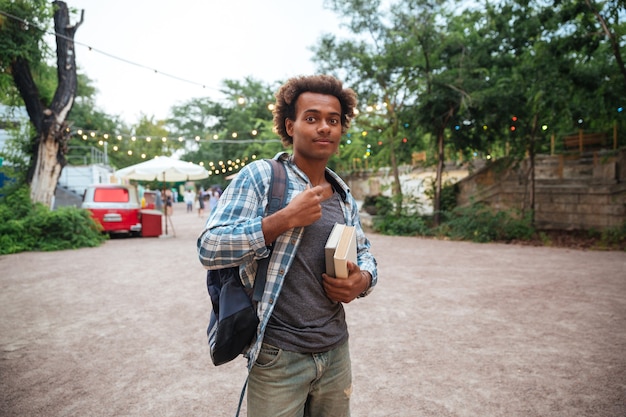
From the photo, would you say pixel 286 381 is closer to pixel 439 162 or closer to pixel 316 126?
pixel 316 126

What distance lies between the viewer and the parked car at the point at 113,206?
495 inches

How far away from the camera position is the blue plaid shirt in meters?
1.25

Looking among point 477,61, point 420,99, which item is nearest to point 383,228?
point 420,99

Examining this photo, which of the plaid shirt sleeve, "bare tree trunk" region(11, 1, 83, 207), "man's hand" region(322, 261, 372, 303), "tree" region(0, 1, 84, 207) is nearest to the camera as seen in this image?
the plaid shirt sleeve

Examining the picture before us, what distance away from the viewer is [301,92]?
158cm

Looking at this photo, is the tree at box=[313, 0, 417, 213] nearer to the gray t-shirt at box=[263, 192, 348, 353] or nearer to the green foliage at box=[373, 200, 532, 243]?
the green foliage at box=[373, 200, 532, 243]

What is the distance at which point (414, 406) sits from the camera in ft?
8.85

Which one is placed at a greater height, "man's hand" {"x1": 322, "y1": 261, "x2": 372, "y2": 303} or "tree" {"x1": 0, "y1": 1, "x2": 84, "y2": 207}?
"tree" {"x1": 0, "y1": 1, "x2": 84, "y2": 207}

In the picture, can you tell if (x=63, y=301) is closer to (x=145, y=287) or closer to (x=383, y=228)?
(x=145, y=287)

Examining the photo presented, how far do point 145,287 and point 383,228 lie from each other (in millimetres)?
9577

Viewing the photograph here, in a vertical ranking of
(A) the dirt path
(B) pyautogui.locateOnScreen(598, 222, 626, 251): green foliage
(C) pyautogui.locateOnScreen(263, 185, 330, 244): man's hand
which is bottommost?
(A) the dirt path

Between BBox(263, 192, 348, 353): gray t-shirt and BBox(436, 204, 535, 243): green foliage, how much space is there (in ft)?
36.2

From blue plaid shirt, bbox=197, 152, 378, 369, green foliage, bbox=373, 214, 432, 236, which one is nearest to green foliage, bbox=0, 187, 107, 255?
green foliage, bbox=373, 214, 432, 236

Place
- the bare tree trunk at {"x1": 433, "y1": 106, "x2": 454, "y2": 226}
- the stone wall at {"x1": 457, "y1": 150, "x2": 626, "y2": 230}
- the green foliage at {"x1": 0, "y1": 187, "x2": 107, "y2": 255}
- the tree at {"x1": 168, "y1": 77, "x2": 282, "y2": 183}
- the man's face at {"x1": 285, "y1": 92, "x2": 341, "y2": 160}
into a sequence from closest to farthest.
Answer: the man's face at {"x1": 285, "y1": 92, "x2": 341, "y2": 160}
the green foliage at {"x1": 0, "y1": 187, "x2": 107, "y2": 255}
the stone wall at {"x1": 457, "y1": 150, "x2": 626, "y2": 230}
the bare tree trunk at {"x1": 433, "y1": 106, "x2": 454, "y2": 226}
the tree at {"x1": 168, "y1": 77, "x2": 282, "y2": 183}
